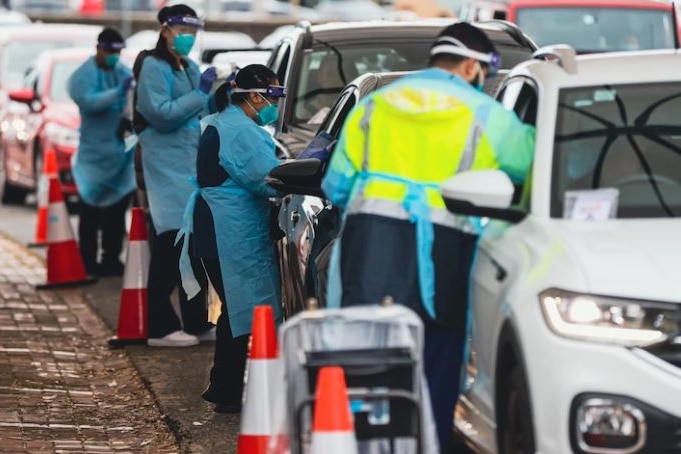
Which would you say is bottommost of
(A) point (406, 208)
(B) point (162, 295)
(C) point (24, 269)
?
(C) point (24, 269)

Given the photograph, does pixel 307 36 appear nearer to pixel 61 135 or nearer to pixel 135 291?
pixel 135 291

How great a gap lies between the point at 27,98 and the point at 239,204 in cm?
1132

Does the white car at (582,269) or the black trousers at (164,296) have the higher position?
the white car at (582,269)

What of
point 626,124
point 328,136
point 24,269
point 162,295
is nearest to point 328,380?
point 626,124

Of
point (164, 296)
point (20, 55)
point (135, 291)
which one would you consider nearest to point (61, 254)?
point (135, 291)

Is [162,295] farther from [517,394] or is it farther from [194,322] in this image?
[517,394]

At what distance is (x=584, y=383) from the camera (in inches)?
242

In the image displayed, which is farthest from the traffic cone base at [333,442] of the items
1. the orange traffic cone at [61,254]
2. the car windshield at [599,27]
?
the car windshield at [599,27]

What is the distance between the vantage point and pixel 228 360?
384 inches

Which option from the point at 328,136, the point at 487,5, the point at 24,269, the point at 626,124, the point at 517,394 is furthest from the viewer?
the point at 487,5

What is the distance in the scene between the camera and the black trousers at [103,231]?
15578 millimetres

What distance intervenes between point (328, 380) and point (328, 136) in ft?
12.2

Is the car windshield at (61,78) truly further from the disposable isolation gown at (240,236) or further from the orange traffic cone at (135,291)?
the disposable isolation gown at (240,236)

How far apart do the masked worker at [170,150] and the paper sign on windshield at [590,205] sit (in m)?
5.06
